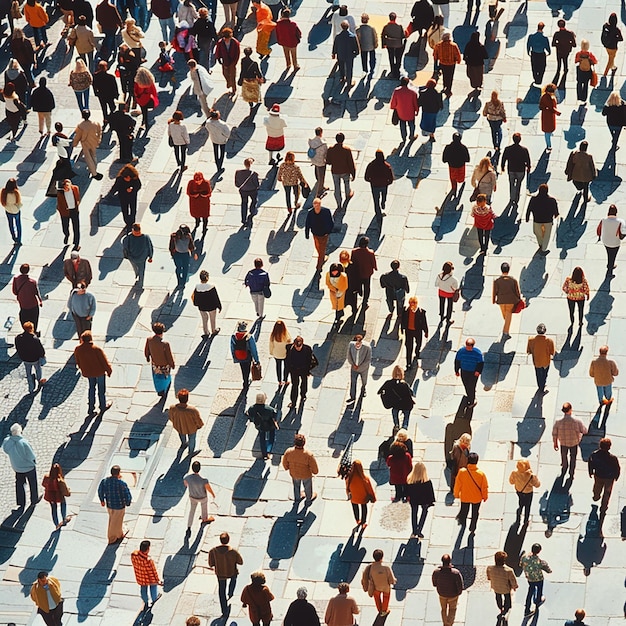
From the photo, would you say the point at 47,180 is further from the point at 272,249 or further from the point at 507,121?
the point at 507,121

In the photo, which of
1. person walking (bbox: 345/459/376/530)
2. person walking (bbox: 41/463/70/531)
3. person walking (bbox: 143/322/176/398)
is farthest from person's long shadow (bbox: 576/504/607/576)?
person walking (bbox: 41/463/70/531)

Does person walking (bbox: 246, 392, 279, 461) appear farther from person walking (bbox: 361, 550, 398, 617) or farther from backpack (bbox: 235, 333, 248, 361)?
person walking (bbox: 361, 550, 398, 617)

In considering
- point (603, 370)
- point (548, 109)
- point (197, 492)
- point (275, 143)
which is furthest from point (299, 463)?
point (548, 109)

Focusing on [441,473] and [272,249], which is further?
[272,249]

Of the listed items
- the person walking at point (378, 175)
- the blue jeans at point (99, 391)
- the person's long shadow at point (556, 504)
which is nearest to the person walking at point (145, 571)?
the blue jeans at point (99, 391)

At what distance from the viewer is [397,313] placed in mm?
31531

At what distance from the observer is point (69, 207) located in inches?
1304

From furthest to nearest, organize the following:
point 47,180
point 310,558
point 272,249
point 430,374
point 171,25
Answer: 1. point 171,25
2. point 47,180
3. point 272,249
4. point 430,374
5. point 310,558

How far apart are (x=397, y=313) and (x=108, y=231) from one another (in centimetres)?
612

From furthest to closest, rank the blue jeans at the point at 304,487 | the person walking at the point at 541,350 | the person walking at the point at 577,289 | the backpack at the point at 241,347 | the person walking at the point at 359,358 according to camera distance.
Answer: the person walking at the point at 577,289 < the backpack at the point at 241,347 < the person walking at the point at 359,358 < the person walking at the point at 541,350 < the blue jeans at the point at 304,487

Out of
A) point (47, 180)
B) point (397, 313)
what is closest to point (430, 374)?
point (397, 313)

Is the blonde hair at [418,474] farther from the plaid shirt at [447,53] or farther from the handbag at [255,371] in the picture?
the plaid shirt at [447,53]

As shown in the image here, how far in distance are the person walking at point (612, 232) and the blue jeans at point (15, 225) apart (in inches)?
417

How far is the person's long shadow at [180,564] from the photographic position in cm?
2702
